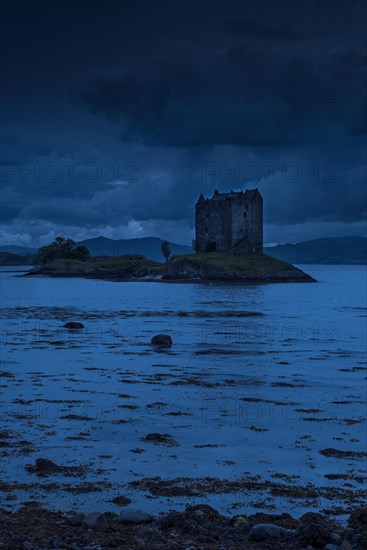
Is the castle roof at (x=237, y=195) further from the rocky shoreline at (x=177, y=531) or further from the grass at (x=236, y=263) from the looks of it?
the rocky shoreline at (x=177, y=531)

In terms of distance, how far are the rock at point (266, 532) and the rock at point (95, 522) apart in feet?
7.87

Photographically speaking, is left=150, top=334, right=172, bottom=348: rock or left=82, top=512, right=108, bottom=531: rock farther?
left=150, top=334, right=172, bottom=348: rock

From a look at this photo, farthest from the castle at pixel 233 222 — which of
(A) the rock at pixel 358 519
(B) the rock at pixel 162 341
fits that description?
(A) the rock at pixel 358 519

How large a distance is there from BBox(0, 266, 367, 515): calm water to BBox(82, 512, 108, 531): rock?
119 cm

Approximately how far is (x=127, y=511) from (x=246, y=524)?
2076mm

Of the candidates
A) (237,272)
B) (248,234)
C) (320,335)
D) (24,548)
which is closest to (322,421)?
(24,548)

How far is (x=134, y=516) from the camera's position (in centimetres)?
981

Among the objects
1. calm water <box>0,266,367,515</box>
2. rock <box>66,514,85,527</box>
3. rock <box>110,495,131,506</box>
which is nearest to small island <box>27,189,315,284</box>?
calm water <box>0,266,367,515</box>

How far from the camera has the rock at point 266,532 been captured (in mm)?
8997

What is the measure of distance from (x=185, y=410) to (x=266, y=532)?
9.49 m

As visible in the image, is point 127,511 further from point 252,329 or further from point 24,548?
point 252,329

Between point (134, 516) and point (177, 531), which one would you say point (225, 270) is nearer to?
point (134, 516)

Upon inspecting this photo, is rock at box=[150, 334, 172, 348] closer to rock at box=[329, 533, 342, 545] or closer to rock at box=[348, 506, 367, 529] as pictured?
rock at box=[348, 506, 367, 529]

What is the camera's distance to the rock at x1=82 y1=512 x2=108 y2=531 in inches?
365
